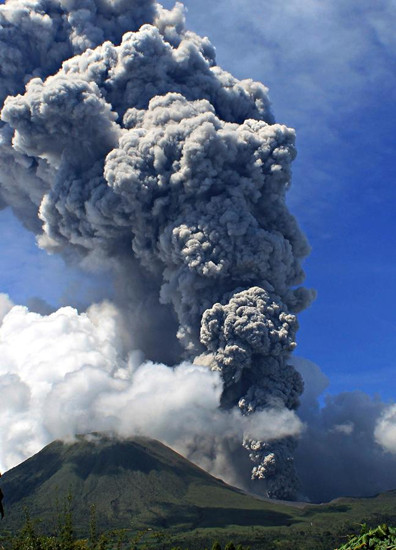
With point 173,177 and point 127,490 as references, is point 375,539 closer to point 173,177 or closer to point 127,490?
point 173,177

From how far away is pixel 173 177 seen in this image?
172ft

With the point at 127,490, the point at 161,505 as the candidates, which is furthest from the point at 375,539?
the point at 127,490

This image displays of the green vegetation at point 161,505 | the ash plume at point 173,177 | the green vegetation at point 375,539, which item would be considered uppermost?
the ash plume at point 173,177

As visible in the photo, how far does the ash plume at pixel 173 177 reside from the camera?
49.3 m

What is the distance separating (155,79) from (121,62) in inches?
134

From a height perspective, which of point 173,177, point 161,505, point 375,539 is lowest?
point 375,539

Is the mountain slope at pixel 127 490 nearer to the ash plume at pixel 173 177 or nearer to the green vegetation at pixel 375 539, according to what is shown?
the ash plume at pixel 173 177

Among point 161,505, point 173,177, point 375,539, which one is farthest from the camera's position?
point 161,505

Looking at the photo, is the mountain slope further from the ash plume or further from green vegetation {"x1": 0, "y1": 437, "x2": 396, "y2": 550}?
the ash plume

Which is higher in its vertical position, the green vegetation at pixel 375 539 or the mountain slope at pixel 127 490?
the mountain slope at pixel 127 490

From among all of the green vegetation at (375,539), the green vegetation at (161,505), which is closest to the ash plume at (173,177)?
→ the green vegetation at (161,505)

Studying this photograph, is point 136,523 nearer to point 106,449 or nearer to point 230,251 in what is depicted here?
point 106,449

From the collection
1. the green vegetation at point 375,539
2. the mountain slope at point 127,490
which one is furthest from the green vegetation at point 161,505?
the green vegetation at point 375,539

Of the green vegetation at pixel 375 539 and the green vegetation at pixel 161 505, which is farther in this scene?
the green vegetation at pixel 161 505
